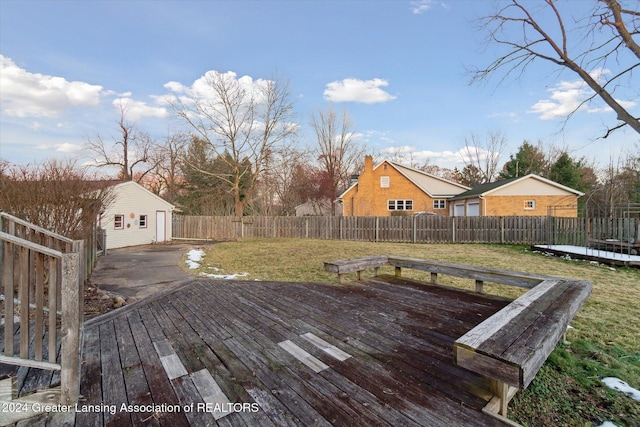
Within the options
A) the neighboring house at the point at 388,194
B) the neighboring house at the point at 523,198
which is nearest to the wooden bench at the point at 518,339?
the neighboring house at the point at 523,198

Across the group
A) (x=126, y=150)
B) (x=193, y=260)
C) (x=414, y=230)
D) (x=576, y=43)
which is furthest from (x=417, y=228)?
(x=126, y=150)

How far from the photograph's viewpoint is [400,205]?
24297 millimetres

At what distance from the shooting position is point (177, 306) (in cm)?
400

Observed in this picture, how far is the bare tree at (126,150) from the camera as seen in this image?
27.0 meters

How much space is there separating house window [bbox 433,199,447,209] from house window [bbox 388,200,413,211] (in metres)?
2.10

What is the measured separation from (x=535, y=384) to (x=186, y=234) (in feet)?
76.0

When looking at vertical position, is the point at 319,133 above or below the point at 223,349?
above

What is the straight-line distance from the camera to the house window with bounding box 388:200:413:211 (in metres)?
24.2

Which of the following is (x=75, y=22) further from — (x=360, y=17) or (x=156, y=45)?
(x=360, y=17)

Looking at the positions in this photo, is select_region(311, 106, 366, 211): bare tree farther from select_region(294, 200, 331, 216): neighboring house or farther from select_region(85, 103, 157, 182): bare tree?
select_region(85, 103, 157, 182): bare tree

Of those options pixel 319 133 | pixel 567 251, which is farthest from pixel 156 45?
pixel 319 133

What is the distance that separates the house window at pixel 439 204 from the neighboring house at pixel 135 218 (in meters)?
20.7

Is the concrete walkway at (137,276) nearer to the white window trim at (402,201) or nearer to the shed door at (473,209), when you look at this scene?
the white window trim at (402,201)

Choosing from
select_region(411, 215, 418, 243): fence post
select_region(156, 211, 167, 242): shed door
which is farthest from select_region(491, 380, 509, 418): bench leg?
select_region(156, 211, 167, 242): shed door
